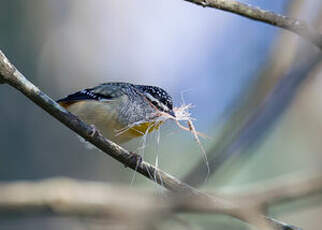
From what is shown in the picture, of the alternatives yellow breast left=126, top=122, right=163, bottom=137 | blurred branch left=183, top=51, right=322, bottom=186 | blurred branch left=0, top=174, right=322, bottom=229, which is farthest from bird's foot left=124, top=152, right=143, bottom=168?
yellow breast left=126, top=122, right=163, bottom=137

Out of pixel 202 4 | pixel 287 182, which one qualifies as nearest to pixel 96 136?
pixel 202 4

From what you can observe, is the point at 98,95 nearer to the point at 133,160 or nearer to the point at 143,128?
the point at 143,128

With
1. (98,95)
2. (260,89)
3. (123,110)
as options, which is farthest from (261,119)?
(98,95)

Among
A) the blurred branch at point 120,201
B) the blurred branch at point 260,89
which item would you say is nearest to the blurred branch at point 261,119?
the blurred branch at point 260,89

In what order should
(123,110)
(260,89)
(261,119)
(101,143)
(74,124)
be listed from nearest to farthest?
(74,124) → (101,143) → (123,110) → (261,119) → (260,89)

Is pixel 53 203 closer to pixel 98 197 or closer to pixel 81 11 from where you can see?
pixel 98 197

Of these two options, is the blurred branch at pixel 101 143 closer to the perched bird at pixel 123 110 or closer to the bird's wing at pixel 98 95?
the perched bird at pixel 123 110
